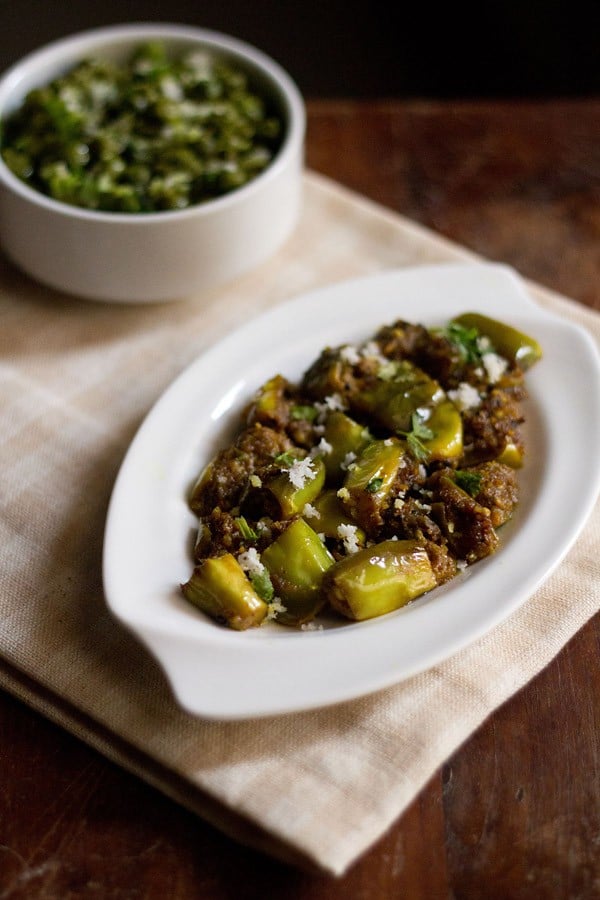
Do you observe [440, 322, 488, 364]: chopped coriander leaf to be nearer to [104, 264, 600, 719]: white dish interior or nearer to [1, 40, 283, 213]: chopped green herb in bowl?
[104, 264, 600, 719]: white dish interior

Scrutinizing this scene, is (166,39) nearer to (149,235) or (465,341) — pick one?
(149,235)

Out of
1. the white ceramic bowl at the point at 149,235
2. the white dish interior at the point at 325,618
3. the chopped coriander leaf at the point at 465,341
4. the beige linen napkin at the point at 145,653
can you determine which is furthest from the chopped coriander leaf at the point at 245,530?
the white ceramic bowl at the point at 149,235

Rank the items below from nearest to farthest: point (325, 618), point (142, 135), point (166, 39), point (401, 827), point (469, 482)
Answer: point (401, 827) < point (325, 618) < point (469, 482) < point (142, 135) < point (166, 39)

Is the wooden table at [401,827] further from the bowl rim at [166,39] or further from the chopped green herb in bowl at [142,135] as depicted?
the chopped green herb in bowl at [142,135]

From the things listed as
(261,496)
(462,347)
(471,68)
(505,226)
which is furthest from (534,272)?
(471,68)

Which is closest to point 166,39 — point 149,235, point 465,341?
point 149,235

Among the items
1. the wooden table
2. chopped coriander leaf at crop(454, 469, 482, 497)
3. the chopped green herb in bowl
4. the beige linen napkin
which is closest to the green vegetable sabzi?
chopped coriander leaf at crop(454, 469, 482, 497)
